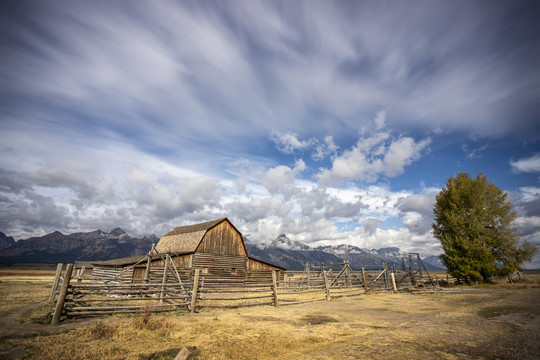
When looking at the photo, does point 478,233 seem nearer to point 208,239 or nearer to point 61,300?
point 208,239

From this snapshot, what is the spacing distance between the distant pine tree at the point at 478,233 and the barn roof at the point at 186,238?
25249 millimetres

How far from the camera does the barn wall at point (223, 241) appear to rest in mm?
26797

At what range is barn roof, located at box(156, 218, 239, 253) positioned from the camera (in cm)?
2662

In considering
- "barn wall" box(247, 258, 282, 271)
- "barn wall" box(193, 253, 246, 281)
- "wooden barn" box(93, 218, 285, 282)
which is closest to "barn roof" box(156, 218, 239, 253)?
"wooden barn" box(93, 218, 285, 282)

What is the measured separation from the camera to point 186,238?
28.6 m

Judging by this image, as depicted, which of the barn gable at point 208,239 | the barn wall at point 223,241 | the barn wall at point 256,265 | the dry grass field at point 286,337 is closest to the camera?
the dry grass field at point 286,337

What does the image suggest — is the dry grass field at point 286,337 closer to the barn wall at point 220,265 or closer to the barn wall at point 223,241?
the barn wall at point 220,265

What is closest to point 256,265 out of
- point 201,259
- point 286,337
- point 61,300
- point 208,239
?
point 208,239

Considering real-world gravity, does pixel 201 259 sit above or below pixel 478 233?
below

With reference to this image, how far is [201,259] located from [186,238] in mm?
4191

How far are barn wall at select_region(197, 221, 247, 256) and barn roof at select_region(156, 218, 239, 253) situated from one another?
506 mm

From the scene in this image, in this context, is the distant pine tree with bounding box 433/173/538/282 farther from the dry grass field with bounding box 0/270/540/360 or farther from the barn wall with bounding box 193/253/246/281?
the barn wall with bounding box 193/253/246/281

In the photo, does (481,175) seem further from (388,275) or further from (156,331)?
(156,331)

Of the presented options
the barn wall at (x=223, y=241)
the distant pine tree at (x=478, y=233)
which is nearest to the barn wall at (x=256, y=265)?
the barn wall at (x=223, y=241)
